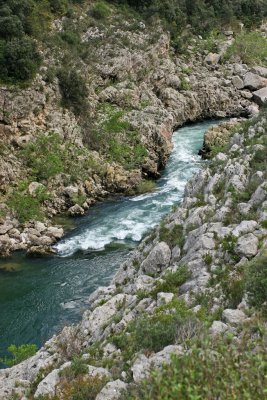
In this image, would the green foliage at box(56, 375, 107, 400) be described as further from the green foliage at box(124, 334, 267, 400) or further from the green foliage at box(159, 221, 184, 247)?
the green foliage at box(159, 221, 184, 247)

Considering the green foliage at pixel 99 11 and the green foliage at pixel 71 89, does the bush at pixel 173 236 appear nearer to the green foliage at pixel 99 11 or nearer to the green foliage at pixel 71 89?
the green foliage at pixel 71 89

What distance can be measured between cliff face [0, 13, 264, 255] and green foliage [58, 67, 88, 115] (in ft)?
0.24

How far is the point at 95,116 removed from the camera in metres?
37.0

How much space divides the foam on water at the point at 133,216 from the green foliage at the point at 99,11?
17.7m

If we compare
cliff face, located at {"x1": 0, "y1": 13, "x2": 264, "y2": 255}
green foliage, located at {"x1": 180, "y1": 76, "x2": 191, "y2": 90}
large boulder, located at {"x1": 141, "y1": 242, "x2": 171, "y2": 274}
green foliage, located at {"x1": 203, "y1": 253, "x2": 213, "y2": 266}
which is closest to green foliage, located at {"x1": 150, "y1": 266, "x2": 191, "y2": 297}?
green foliage, located at {"x1": 203, "y1": 253, "x2": 213, "y2": 266}

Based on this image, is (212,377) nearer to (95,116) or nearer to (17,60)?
(17,60)

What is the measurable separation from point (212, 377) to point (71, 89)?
30.6 meters

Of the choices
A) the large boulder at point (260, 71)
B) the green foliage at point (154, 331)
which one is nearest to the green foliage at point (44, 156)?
the green foliage at point (154, 331)

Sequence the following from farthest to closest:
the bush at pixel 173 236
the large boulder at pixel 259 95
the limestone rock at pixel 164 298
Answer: the large boulder at pixel 259 95
the bush at pixel 173 236
the limestone rock at pixel 164 298

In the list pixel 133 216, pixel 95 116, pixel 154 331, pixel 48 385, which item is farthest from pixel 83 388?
pixel 95 116

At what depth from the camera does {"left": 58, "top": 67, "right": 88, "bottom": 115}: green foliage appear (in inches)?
1362

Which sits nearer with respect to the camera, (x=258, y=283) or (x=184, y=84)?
(x=258, y=283)

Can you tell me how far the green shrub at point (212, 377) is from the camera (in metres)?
6.28

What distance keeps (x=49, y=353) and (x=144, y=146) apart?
82.1 feet
